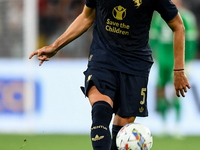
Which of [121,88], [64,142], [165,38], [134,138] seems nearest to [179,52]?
[121,88]

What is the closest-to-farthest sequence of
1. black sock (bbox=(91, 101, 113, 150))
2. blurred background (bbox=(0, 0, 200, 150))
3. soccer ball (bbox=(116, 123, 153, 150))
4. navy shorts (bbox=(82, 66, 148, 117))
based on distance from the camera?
black sock (bbox=(91, 101, 113, 150)), soccer ball (bbox=(116, 123, 153, 150)), navy shorts (bbox=(82, 66, 148, 117)), blurred background (bbox=(0, 0, 200, 150))

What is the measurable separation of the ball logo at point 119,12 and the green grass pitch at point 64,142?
2483mm

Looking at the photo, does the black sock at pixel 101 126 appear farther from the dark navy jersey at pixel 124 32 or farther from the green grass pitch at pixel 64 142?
the green grass pitch at pixel 64 142

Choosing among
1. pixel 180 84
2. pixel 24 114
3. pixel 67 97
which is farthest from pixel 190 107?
pixel 180 84

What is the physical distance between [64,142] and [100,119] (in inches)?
130

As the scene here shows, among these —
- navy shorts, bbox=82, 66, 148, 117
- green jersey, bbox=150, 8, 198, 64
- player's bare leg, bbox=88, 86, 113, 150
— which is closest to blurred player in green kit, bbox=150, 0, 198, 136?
green jersey, bbox=150, 8, 198, 64

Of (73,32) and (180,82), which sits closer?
(180,82)

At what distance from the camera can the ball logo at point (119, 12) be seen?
13.6 feet

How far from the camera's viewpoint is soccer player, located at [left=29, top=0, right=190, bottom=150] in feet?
13.5

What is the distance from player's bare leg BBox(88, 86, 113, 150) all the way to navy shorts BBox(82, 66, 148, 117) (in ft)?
0.19

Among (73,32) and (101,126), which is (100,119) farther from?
(73,32)

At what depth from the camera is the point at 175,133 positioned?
8.26m

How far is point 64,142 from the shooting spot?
23.2ft

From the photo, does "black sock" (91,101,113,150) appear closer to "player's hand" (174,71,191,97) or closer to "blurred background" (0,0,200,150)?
"player's hand" (174,71,191,97)
